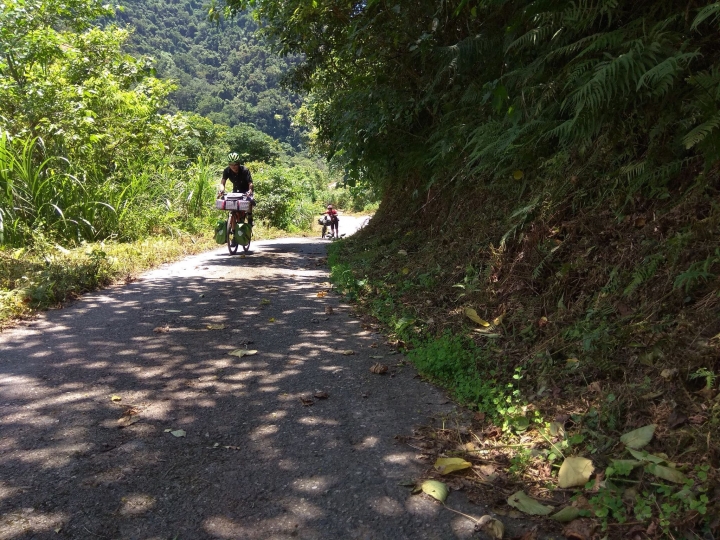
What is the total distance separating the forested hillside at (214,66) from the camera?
78000mm

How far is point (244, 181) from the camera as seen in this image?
35.0 ft

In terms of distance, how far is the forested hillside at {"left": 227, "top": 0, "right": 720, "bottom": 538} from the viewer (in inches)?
96.9

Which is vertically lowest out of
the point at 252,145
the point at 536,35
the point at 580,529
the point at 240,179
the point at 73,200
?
the point at 580,529

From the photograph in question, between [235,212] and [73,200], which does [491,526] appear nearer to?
[73,200]

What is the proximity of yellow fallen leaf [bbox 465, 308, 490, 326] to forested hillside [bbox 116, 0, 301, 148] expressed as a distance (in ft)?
217

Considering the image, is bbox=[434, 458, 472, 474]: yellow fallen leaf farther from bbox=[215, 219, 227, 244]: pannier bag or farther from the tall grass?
bbox=[215, 219, 227, 244]: pannier bag

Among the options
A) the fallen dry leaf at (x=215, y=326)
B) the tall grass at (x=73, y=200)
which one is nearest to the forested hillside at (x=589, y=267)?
the fallen dry leaf at (x=215, y=326)

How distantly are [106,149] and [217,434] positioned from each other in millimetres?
10415

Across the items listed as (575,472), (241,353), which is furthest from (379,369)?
(575,472)

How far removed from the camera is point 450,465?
8.79ft

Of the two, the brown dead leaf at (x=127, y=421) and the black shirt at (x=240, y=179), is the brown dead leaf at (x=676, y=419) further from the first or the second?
the black shirt at (x=240, y=179)

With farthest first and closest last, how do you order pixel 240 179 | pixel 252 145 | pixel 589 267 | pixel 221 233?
pixel 252 145 < pixel 240 179 < pixel 221 233 < pixel 589 267

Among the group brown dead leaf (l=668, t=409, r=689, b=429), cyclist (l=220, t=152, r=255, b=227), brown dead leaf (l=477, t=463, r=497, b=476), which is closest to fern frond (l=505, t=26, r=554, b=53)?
brown dead leaf (l=668, t=409, r=689, b=429)

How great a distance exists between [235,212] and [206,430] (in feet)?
25.8
